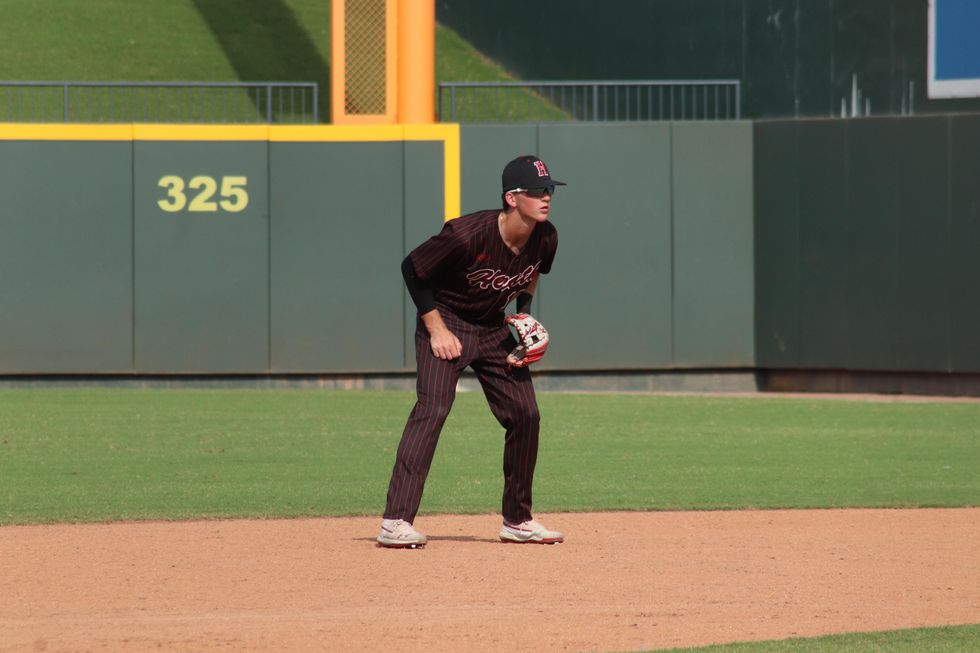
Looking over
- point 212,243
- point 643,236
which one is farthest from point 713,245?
point 212,243

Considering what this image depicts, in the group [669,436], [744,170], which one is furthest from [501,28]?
[669,436]

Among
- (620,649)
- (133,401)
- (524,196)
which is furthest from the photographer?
(133,401)

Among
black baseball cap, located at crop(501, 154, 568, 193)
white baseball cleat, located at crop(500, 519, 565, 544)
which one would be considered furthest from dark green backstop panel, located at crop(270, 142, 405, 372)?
black baseball cap, located at crop(501, 154, 568, 193)

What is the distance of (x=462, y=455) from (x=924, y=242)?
28.0 ft

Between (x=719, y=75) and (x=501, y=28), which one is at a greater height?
(x=501, y=28)

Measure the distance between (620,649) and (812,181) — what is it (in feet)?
48.4

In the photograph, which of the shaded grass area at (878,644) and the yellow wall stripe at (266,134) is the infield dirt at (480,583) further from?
the yellow wall stripe at (266,134)

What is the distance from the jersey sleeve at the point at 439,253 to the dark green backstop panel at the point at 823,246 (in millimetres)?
12447

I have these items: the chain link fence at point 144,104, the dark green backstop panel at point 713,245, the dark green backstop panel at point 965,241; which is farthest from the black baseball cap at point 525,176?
the chain link fence at point 144,104

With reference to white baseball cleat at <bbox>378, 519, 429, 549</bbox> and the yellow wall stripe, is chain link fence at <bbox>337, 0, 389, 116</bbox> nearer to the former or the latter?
the yellow wall stripe

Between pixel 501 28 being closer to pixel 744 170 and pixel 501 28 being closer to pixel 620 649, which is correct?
pixel 744 170

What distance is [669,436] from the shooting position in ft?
45.9

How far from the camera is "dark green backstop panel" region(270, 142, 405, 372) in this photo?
19.8 meters

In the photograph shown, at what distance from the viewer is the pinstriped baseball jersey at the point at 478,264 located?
778 centimetres
